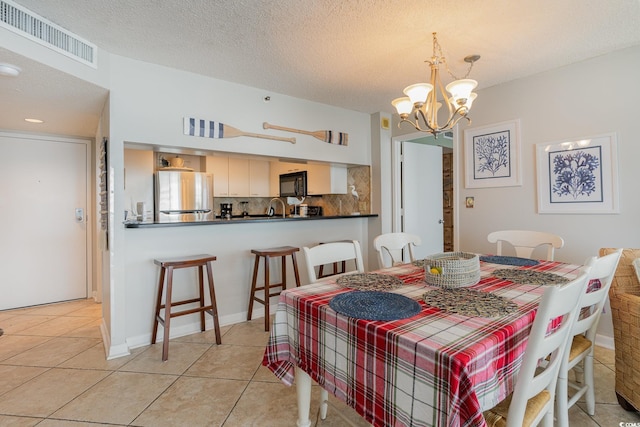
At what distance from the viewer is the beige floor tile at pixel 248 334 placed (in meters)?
2.57

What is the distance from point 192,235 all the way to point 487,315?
241 centimetres

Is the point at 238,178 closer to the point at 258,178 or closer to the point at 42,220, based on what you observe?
the point at 258,178

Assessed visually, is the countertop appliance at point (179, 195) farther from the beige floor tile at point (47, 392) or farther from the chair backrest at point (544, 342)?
the chair backrest at point (544, 342)

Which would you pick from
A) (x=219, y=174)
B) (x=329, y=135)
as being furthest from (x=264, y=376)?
(x=219, y=174)

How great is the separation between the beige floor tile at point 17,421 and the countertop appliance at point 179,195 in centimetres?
299

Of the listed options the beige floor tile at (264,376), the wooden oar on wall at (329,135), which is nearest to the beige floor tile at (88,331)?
the beige floor tile at (264,376)

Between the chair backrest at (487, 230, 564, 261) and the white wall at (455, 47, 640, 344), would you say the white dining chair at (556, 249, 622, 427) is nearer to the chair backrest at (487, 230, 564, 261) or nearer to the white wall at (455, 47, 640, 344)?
the chair backrest at (487, 230, 564, 261)

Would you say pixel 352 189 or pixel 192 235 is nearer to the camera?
pixel 192 235

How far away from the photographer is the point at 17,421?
1644 mm

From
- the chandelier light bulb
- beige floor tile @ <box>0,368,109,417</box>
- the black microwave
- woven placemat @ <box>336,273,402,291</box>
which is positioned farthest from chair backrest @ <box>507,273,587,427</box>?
the black microwave

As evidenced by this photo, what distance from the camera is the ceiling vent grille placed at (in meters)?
1.74

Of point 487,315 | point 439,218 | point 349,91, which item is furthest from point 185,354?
point 439,218

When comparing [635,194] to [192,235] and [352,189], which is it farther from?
[192,235]

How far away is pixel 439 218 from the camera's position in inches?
173
